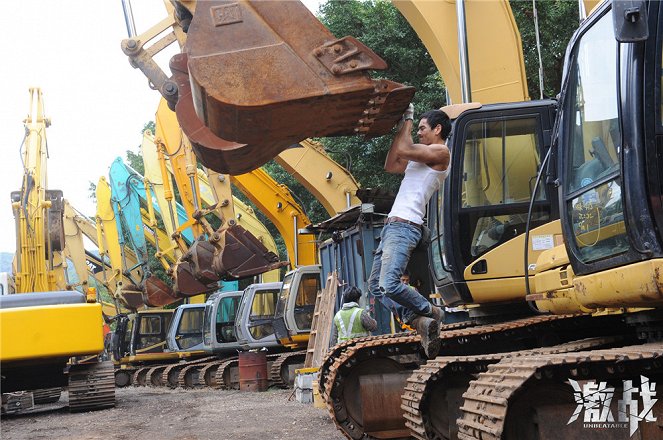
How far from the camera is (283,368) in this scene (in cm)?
1689

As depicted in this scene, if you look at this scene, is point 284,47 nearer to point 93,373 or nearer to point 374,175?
point 93,373

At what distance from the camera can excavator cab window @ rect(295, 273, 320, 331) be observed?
682 inches

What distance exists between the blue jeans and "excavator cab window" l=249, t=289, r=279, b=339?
14.4 m

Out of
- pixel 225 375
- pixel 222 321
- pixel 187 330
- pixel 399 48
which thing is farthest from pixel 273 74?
pixel 187 330

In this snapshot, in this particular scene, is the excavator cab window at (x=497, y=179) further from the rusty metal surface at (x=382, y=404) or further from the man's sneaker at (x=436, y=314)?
the man's sneaker at (x=436, y=314)

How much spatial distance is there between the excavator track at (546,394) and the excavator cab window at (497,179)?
2641 millimetres

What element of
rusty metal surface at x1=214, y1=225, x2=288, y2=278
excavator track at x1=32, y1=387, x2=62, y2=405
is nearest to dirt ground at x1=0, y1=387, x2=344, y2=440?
excavator track at x1=32, y1=387, x2=62, y2=405

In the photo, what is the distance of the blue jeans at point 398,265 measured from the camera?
515 cm

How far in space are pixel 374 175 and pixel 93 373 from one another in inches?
395

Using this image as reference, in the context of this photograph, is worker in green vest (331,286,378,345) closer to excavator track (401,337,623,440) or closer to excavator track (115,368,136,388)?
excavator track (401,337,623,440)

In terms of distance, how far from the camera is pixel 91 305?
11625mm

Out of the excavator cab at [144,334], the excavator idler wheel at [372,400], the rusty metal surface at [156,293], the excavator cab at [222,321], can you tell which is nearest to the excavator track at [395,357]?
the excavator idler wheel at [372,400]

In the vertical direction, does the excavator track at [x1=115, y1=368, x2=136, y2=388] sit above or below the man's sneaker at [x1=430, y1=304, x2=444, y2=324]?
below

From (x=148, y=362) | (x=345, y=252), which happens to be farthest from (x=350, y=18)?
(x=148, y=362)
